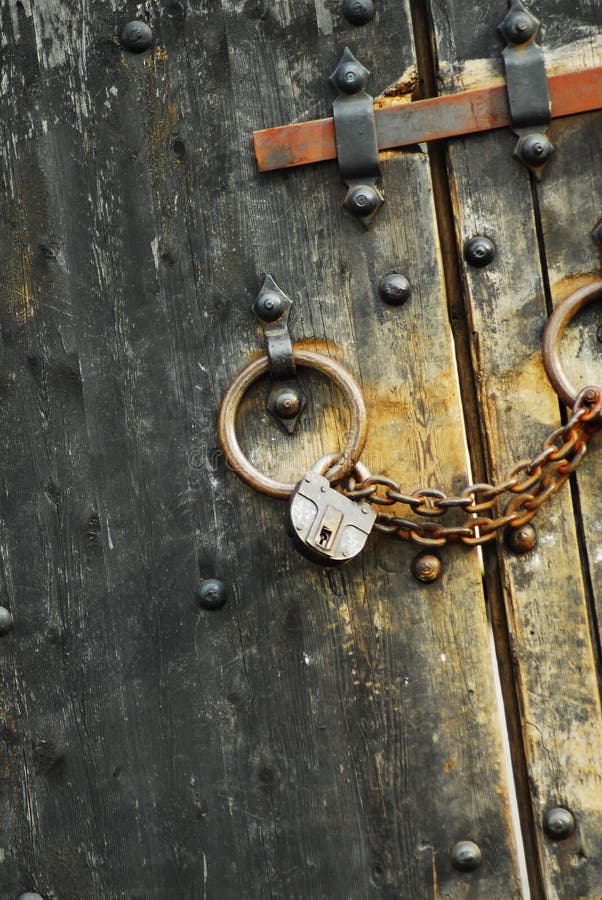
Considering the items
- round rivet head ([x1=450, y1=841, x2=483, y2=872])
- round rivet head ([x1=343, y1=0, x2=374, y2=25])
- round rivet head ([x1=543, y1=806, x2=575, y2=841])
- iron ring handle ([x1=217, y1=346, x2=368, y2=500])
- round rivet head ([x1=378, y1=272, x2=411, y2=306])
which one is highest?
round rivet head ([x1=343, y1=0, x2=374, y2=25])

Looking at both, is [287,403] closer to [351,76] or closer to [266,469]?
[266,469]

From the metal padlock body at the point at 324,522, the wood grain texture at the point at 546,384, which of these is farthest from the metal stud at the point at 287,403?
the wood grain texture at the point at 546,384

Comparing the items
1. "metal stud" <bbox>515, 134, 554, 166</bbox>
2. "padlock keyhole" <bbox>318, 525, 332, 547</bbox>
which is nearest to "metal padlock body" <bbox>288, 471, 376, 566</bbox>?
"padlock keyhole" <bbox>318, 525, 332, 547</bbox>

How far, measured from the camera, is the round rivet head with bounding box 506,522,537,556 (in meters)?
1.17

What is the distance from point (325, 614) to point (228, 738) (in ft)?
0.68

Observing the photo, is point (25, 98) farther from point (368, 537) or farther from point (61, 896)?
point (61, 896)

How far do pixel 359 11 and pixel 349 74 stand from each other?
0.09 meters

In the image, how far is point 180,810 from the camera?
4.02 feet

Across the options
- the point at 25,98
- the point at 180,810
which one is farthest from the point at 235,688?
the point at 25,98

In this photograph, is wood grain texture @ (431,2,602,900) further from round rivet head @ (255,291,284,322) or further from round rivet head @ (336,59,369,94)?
round rivet head @ (255,291,284,322)

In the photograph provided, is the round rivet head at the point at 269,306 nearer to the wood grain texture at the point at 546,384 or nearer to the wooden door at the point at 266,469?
the wooden door at the point at 266,469

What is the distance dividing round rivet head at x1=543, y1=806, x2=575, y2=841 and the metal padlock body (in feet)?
1.33

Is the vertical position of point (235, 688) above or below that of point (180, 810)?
above

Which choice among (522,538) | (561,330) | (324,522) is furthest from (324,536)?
(561,330)
